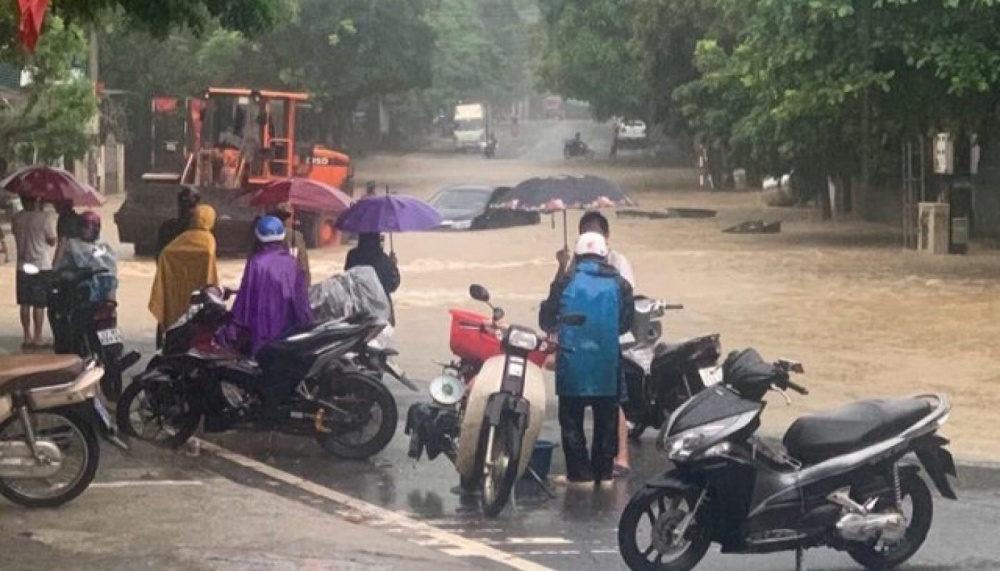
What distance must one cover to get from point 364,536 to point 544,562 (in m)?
1.11

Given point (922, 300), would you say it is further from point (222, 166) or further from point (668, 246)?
point (222, 166)

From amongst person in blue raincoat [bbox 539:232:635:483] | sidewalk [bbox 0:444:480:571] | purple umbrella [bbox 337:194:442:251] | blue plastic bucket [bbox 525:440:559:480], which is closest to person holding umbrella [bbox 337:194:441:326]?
purple umbrella [bbox 337:194:442:251]

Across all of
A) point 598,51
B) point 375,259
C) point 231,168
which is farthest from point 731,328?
point 598,51

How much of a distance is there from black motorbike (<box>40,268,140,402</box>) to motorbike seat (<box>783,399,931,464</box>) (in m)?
6.90

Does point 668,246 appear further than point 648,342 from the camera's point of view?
Yes

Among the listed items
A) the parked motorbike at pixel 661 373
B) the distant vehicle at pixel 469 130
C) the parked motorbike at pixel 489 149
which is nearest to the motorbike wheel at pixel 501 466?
the parked motorbike at pixel 661 373

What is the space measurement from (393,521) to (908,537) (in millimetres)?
2959

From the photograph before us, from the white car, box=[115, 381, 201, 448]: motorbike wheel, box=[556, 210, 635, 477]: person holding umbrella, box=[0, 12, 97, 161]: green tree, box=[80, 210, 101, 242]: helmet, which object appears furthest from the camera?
the white car

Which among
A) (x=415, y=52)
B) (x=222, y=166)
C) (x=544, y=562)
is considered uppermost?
(x=415, y=52)

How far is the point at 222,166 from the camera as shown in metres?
34.8

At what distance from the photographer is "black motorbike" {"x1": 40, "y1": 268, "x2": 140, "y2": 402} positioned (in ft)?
47.1

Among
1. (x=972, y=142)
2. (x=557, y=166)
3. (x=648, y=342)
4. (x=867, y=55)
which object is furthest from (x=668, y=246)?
(x=557, y=166)

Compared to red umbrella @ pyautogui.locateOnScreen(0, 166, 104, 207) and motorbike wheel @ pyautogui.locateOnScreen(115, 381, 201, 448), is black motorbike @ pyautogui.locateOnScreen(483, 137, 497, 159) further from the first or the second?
motorbike wheel @ pyautogui.locateOnScreen(115, 381, 201, 448)

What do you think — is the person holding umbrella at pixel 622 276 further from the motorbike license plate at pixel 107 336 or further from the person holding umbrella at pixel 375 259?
the motorbike license plate at pixel 107 336
